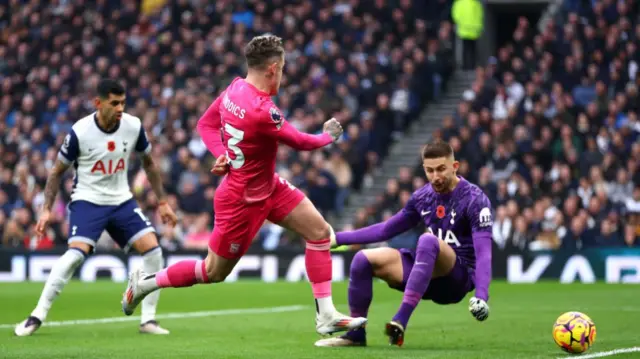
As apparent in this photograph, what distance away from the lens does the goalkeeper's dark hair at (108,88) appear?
11.3 meters

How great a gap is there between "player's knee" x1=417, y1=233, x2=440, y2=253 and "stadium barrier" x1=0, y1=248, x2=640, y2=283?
38.8ft

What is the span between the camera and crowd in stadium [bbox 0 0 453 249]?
2469 cm

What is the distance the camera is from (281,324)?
41.9ft

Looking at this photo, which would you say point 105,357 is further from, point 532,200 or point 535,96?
point 535,96

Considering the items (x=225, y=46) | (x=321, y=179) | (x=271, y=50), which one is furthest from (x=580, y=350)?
(x=225, y=46)

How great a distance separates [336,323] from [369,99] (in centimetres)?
1668

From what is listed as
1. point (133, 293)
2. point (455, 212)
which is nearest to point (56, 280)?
point (133, 293)

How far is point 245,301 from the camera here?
1714 cm

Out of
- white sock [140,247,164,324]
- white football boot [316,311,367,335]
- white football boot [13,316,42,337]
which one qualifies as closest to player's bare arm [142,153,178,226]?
white sock [140,247,164,324]

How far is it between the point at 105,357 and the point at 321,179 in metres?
Answer: 15.0

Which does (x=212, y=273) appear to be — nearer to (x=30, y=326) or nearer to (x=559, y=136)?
(x=30, y=326)

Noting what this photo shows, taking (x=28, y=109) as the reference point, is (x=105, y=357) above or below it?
below

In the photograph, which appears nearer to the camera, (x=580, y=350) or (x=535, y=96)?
(x=580, y=350)

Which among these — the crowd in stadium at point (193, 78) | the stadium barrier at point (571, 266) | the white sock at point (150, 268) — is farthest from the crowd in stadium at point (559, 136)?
the white sock at point (150, 268)
